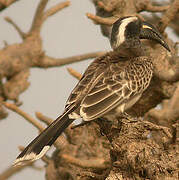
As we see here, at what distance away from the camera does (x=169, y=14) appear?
5539 millimetres

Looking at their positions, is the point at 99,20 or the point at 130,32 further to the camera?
the point at 99,20

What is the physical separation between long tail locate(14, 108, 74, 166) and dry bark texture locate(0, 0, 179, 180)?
0.52ft

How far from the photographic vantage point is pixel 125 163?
3.75 metres

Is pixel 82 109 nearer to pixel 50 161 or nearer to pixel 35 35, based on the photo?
pixel 50 161

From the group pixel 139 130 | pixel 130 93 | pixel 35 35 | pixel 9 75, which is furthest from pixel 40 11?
pixel 139 130

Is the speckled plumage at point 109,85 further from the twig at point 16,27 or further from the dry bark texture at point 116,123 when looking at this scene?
the twig at point 16,27

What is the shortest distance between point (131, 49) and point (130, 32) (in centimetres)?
21

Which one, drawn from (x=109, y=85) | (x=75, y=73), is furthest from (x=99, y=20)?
(x=109, y=85)

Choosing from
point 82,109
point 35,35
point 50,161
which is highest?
point 82,109

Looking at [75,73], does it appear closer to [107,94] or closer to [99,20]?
[99,20]

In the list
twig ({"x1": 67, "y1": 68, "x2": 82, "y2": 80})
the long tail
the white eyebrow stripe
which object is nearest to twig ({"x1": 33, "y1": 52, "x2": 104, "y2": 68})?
twig ({"x1": 67, "y1": 68, "x2": 82, "y2": 80})

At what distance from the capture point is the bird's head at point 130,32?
521cm

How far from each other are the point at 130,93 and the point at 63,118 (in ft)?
2.15

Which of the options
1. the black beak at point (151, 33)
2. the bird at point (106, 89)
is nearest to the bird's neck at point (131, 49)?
the bird at point (106, 89)
